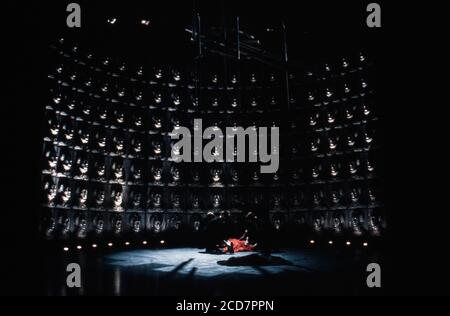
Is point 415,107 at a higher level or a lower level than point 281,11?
lower

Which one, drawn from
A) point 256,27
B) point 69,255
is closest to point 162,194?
point 69,255

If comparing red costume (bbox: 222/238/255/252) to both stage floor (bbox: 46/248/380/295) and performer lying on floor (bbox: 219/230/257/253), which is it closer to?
performer lying on floor (bbox: 219/230/257/253)

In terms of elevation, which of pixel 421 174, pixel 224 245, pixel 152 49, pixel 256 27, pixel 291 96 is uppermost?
pixel 256 27

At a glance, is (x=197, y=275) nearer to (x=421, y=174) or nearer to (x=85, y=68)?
(x=421, y=174)

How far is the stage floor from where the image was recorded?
431 cm

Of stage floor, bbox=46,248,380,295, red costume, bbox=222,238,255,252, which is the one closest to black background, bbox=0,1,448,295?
stage floor, bbox=46,248,380,295

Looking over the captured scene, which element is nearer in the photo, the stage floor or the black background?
the stage floor

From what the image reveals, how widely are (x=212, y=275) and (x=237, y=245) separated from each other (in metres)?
3.55

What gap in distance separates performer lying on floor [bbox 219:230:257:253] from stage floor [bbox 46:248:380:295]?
993mm

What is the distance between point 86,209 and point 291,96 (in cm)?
767

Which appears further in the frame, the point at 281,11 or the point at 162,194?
the point at 162,194

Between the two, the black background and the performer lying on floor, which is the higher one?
the black background
